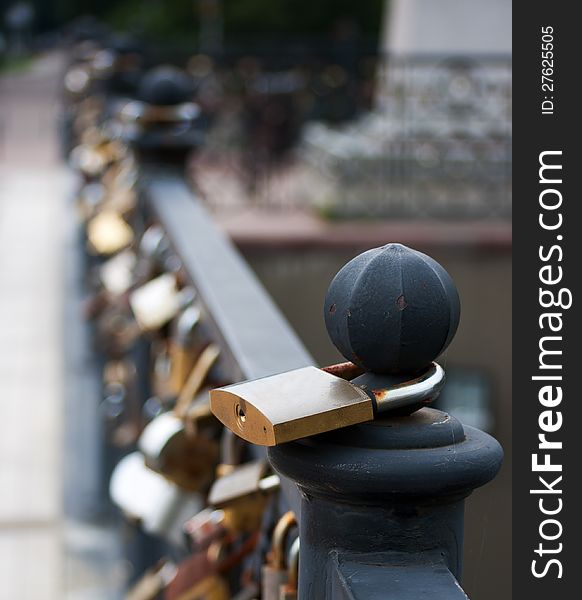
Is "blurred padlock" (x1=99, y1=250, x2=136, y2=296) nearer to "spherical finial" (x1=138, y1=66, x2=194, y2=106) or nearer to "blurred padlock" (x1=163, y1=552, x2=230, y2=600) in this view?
"spherical finial" (x1=138, y1=66, x2=194, y2=106)

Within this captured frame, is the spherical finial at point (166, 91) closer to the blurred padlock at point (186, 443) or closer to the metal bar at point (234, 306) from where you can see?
the metal bar at point (234, 306)

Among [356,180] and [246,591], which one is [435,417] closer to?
[246,591]

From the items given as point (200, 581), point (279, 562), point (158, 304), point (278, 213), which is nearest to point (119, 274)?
point (158, 304)

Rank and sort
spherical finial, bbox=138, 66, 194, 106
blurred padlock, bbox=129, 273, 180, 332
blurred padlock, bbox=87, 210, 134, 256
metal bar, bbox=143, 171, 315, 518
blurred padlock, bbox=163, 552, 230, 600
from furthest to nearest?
blurred padlock, bbox=87, 210, 134, 256 < spherical finial, bbox=138, 66, 194, 106 < blurred padlock, bbox=129, 273, 180, 332 < blurred padlock, bbox=163, 552, 230, 600 < metal bar, bbox=143, 171, 315, 518

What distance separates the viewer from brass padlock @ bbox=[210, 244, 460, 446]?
2.82 feet

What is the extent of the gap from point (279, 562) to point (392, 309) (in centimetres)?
43

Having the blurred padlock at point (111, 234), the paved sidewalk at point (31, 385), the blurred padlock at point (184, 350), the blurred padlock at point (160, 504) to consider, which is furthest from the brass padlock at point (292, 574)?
the blurred padlock at point (111, 234)

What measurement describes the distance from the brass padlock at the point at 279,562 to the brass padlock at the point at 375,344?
30cm

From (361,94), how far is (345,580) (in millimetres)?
11444

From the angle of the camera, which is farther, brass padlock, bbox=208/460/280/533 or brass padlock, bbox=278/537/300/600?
brass padlock, bbox=208/460/280/533

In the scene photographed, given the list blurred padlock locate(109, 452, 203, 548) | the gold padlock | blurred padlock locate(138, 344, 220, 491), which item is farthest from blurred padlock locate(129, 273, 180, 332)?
the gold padlock

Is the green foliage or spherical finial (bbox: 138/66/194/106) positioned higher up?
the green foliage

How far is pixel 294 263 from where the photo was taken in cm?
888

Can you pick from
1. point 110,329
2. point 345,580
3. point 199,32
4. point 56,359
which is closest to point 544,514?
point 345,580
